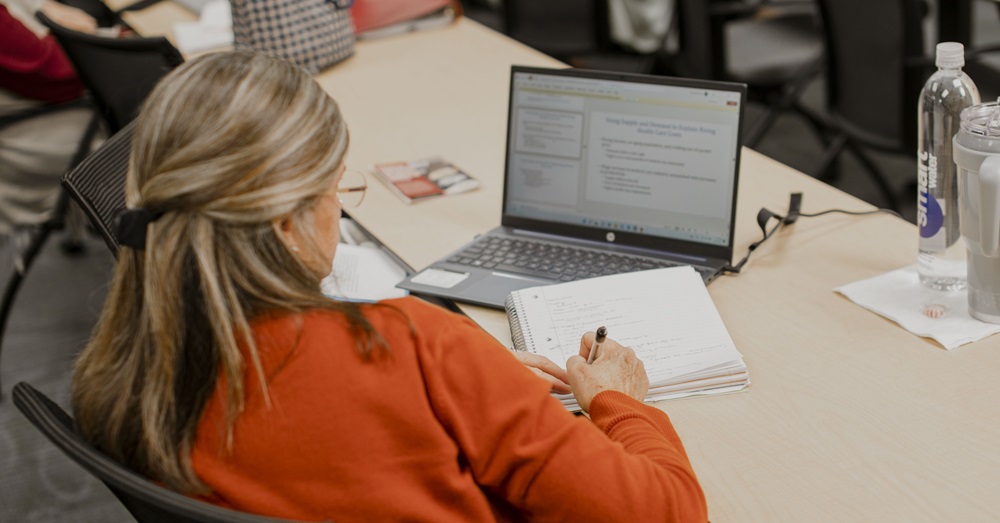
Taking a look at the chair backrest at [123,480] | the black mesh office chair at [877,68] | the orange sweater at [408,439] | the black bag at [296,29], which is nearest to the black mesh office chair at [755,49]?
the black mesh office chair at [877,68]

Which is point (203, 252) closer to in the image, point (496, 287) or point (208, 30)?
point (496, 287)

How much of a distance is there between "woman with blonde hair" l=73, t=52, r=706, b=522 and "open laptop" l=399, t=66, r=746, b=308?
55 centimetres

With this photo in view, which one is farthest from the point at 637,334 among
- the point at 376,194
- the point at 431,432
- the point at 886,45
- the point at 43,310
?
the point at 43,310

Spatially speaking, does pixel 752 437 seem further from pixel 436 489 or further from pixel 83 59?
pixel 83 59

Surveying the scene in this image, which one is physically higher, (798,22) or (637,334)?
(798,22)

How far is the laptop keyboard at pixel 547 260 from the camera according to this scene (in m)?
1.55

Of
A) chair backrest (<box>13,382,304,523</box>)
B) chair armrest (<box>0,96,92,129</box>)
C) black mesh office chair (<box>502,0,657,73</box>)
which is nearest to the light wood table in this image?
chair backrest (<box>13,382,304,523</box>)

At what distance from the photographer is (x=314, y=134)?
957 mm

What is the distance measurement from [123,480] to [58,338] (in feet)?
7.58

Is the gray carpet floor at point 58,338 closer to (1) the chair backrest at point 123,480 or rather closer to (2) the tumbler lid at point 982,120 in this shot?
(1) the chair backrest at point 123,480

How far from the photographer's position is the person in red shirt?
263 centimetres

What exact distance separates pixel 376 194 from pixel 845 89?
149cm

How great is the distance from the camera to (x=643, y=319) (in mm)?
1362

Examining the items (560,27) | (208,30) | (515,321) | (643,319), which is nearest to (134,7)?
(208,30)
